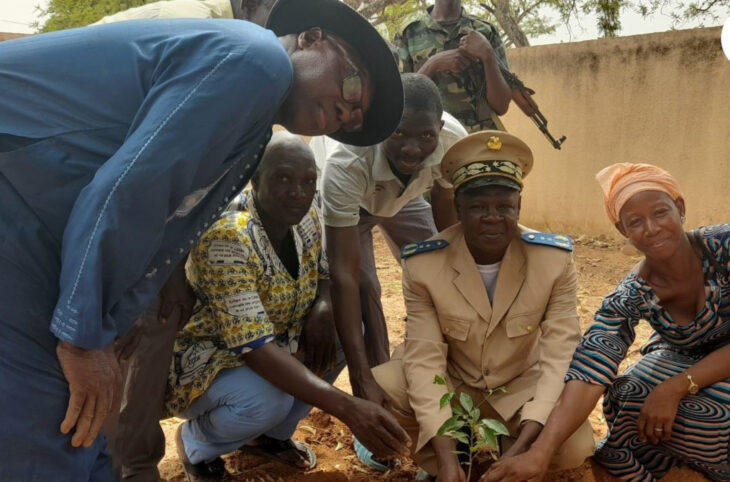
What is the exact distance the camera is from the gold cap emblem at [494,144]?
270 cm

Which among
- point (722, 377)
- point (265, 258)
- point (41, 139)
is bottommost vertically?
point (722, 377)

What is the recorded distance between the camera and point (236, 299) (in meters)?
→ 2.54

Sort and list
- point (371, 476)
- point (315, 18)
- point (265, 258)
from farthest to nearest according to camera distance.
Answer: point (371, 476) → point (265, 258) → point (315, 18)

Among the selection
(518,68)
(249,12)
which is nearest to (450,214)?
(249,12)

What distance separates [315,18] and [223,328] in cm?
119

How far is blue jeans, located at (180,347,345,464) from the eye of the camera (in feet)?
8.57

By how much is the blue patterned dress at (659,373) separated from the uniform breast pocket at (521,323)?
0.68 ft

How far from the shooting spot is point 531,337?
9.27 feet

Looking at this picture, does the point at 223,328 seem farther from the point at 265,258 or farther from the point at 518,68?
the point at 518,68

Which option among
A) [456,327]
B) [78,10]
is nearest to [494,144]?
[456,327]

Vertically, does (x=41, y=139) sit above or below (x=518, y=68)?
above

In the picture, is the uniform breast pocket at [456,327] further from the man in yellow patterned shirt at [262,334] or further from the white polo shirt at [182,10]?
the white polo shirt at [182,10]

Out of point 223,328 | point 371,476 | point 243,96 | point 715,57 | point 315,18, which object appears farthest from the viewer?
point 715,57

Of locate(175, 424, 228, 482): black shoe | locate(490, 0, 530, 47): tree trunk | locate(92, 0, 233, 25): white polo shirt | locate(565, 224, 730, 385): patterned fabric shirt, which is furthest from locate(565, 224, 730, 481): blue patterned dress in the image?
locate(490, 0, 530, 47): tree trunk
